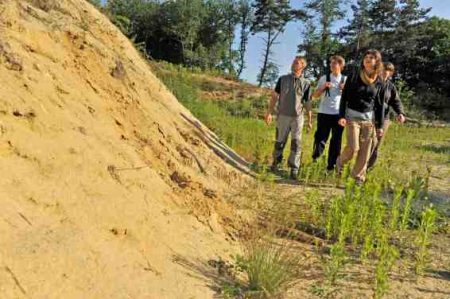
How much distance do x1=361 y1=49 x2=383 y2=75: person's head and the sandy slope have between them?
222 cm

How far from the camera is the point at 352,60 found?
42156mm

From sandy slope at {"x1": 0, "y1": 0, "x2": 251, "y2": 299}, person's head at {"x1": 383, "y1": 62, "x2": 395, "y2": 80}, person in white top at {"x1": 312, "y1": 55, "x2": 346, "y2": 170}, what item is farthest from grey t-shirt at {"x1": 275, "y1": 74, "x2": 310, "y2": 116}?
sandy slope at {"x1": 0, "y1": 0, "x2": 251, "y2": 299}

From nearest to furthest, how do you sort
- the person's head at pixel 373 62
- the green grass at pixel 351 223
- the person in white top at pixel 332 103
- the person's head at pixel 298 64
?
the green grass at pixel 351 223 < the person's head at pixel 373 62 < the person's head at pixel 298 64 < the person in white top at pixel 332 103

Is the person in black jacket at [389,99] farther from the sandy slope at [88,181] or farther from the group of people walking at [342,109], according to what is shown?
the sandy slope at [88,181]

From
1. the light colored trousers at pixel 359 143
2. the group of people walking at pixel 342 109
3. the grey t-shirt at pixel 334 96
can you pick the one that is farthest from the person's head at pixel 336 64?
the light colored trousers at pixel 359 143

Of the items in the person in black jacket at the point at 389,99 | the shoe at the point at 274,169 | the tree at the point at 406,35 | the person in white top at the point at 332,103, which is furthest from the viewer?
the tree at the point at 406,35

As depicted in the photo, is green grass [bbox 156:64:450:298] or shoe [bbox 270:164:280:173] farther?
shoe [bbox 270:164:280:173]

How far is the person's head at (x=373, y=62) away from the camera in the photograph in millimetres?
6102

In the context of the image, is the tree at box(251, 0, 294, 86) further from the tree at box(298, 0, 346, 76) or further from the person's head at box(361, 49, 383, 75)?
the person's head at box(361, 49, 383, 75)

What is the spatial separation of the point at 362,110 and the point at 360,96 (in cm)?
17

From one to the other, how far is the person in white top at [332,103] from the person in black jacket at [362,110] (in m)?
0.55

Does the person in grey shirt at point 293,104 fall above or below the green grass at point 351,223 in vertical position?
above

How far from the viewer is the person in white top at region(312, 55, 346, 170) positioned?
7031mm

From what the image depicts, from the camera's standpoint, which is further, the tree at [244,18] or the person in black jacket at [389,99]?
the tree at [244,18]
